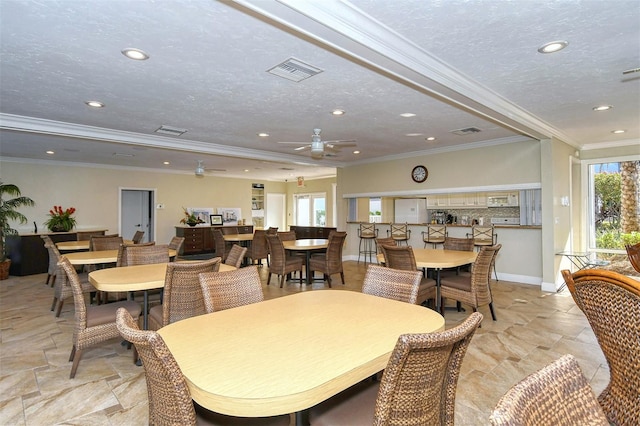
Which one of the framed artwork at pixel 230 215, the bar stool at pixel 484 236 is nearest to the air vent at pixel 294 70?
the bar stool at pixel 484 236

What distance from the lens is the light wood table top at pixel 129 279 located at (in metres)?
2.67

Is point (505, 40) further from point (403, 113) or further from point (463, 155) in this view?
point (463, 155)

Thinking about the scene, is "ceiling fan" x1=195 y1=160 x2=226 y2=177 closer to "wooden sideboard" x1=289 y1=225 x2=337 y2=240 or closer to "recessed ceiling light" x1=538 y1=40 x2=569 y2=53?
"wooden sideboard" x1=289 y1=225 x2=337 y2=240

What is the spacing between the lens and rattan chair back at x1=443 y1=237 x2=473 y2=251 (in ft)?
15.5

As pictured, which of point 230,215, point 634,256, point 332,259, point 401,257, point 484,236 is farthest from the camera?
point 230,215

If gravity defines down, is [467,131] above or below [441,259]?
above

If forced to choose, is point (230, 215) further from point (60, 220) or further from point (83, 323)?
point (83, 323)

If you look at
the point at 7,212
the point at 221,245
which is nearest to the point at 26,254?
the point at 7,212

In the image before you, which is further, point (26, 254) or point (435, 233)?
point (435, 233)

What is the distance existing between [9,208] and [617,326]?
9.78 m

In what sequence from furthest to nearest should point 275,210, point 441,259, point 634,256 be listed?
point 275,210, point 441,259, point 634,256

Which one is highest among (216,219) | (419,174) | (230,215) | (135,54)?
(135,54)

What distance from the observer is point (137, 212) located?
10.2 metres

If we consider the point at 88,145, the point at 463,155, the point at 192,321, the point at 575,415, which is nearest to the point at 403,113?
the point at 463,155
